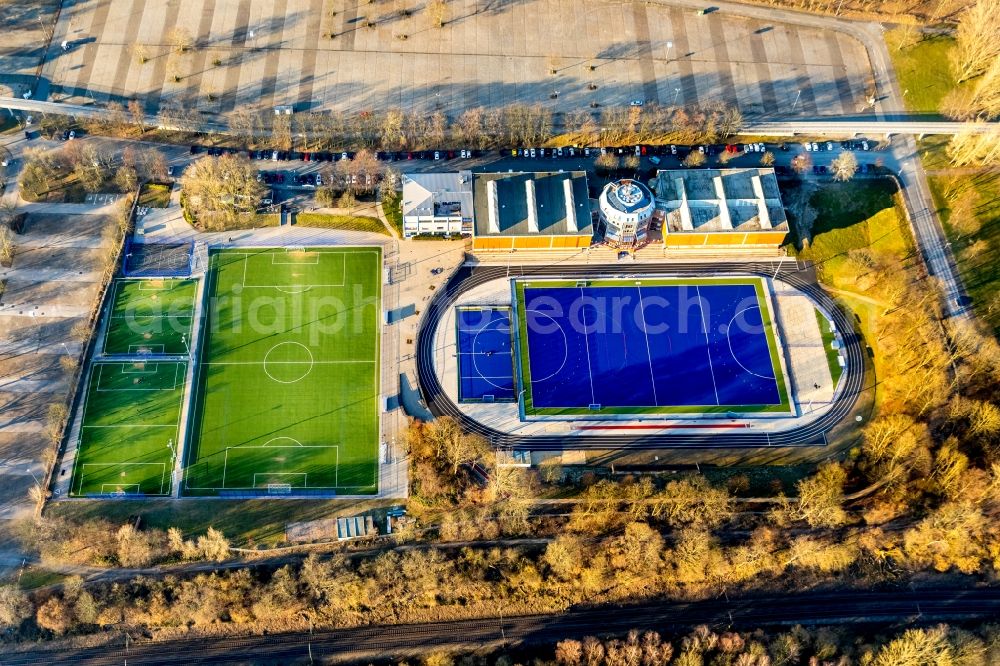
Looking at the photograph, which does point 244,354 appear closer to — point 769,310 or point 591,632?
point 591,632

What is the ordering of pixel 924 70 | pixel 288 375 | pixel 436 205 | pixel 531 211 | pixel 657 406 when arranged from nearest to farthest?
pixel 657 406
pixel 288 375
pixel 531 211
pixel 436 205
pixel 924 70

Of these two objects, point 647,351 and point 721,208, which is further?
point 721,208

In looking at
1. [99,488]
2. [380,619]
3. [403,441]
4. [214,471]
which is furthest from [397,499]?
[99,488]

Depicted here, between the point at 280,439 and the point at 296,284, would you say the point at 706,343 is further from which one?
the point at 280,439

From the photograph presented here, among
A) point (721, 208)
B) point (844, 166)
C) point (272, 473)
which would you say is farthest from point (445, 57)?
point (272, 473)

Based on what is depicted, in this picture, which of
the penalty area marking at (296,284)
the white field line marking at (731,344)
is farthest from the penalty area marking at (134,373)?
the white field line marking at (731,344)

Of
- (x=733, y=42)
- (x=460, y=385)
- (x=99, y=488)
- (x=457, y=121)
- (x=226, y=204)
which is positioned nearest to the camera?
(x=99, y=488)

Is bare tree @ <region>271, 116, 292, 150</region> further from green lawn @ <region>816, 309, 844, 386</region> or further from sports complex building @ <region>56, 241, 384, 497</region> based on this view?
green lawn @ <region>816, 309, 844, 386</region>
